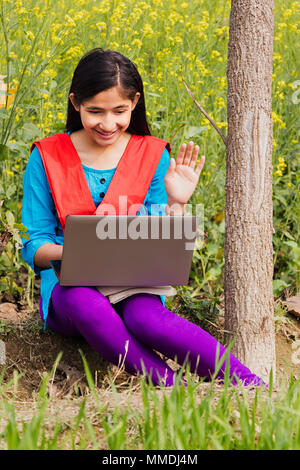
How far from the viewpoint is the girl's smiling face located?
2.47 meters

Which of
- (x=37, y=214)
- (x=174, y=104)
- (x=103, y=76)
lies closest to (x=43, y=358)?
(x=37, y=214)

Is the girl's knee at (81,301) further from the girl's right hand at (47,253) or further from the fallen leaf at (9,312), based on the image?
the fallen leaf at (9,312)

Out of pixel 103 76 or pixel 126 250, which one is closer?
pixel 126 250

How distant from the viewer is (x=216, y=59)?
13.1 feet

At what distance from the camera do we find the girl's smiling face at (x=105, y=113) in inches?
97.3

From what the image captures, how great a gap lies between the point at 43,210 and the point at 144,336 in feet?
2.17

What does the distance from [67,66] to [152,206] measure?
1.80 metres

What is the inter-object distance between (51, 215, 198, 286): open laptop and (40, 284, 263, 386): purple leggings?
0.30ft

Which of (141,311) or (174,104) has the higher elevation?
(174,104)

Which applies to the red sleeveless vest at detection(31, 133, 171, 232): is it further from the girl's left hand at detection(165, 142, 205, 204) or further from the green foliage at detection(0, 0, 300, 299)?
the green foliage at detection(0, 0, 300, 299)

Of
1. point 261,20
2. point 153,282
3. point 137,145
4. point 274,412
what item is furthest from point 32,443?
point 261,20

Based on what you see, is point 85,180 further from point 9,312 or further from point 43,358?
point 9,312

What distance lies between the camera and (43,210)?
8.50 ft

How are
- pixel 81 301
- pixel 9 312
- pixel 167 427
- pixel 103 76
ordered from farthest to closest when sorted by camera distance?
pixel 9 312, pixel 103 76, pixel 81 301, pixel 167 427
